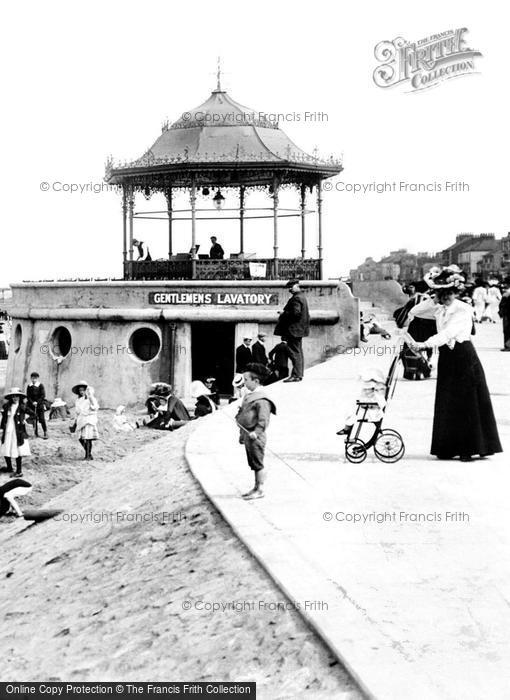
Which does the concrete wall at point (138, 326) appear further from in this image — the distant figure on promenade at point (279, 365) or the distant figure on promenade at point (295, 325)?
the distant figure on promenade at point (295, 325)

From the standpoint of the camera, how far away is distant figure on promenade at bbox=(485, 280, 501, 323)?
33422mm

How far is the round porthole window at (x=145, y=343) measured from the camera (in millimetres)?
25672

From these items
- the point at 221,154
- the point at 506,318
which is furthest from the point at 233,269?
the point at 506,318

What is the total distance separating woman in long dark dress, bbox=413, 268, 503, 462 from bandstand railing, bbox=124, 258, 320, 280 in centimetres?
1727

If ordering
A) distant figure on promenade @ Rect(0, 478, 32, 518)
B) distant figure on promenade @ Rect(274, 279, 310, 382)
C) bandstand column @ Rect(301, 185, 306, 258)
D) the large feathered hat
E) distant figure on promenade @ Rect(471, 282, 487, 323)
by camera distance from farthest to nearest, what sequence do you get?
distant figure on promenade @ Rect(471, 282, 487, 323) → bandstand column @ Rect(301, 185, 306, 258) → distant figure on promenade @ Rect(274, 279, 310, 382) → distant figure on promenade @ Rect(0, 478, 32, 518) → the large feathered hat

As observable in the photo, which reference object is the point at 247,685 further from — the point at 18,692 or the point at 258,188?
the point at 258,188

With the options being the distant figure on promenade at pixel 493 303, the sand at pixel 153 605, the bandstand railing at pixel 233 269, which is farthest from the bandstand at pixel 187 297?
the sand at pixel 153 605

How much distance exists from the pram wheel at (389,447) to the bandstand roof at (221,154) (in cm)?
1794

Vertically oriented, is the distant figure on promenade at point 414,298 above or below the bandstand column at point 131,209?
below

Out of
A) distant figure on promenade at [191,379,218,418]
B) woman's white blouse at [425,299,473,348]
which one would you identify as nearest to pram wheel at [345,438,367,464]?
woman's white blouse at [425,299,473,348]

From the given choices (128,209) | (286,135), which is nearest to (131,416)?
(128,209)

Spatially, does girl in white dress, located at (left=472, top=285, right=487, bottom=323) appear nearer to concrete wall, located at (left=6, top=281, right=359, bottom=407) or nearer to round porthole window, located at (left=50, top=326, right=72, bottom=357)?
concrete wall, located at (left=6, top=281, right=359, bottom=407)

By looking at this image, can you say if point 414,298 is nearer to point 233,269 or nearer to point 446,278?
point 446,278

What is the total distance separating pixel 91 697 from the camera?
16.4 feet
